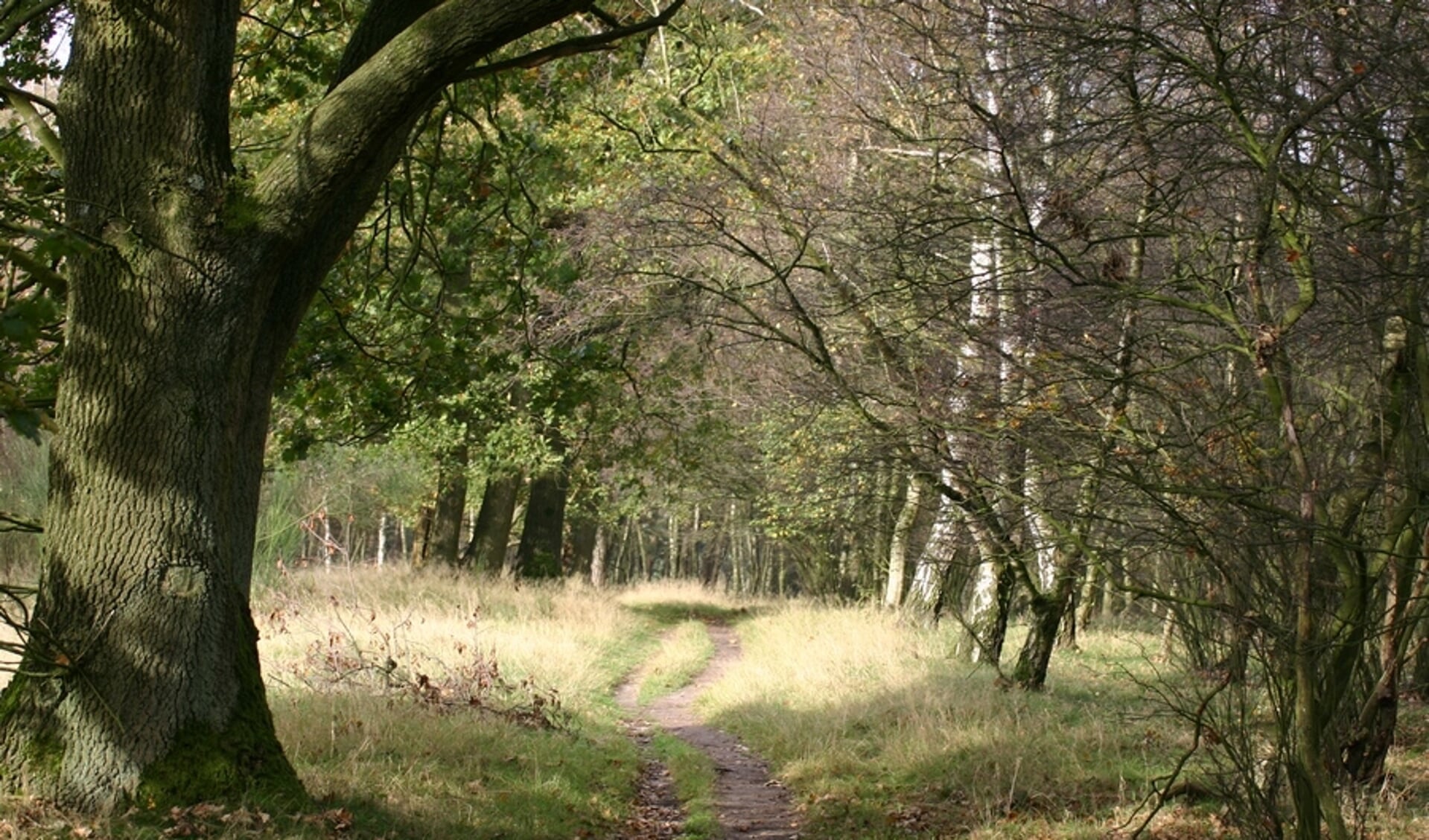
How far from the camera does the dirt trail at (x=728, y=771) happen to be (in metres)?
9.05

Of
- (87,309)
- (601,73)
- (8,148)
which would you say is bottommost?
(87,309)

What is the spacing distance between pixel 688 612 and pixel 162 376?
26181 mm

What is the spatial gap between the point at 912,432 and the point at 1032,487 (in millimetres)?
1084

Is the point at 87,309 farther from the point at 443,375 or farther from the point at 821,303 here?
the point at 821,303

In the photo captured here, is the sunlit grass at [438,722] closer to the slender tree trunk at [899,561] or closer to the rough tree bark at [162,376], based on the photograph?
the rough tree bark at [162,376]

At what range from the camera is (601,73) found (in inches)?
480

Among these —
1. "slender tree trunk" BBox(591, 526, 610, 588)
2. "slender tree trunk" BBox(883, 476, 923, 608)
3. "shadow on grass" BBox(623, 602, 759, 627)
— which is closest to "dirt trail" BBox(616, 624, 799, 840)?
"slender tree trunk" BBox(883, 476, 923, 608)

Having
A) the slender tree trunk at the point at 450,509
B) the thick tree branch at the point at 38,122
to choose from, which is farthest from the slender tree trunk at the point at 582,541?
the thick tree branch at the point at 38,122

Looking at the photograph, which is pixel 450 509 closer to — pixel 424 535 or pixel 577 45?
pixel 424 535

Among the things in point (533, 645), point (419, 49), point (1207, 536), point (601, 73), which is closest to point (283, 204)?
point (419, 49)

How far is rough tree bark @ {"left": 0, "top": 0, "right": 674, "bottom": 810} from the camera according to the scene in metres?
5.49

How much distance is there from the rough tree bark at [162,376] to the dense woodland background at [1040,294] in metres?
0.54

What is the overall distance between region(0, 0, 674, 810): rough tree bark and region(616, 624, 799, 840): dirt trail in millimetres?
3986

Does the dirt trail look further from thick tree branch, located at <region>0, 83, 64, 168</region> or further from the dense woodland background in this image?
thick tree branch, located at <region>0, 83, 64, 168</region>
